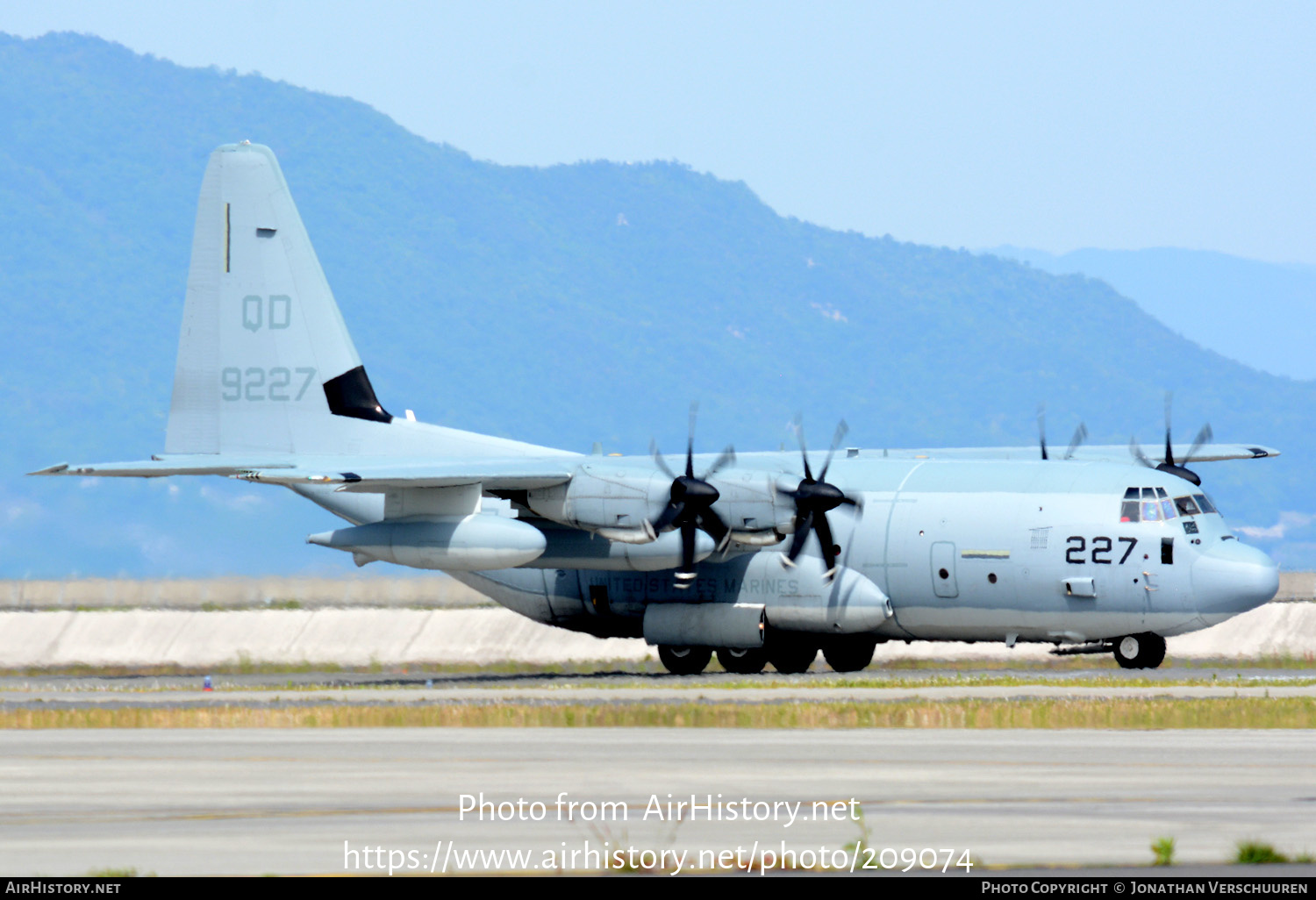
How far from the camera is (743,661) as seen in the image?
4612cm

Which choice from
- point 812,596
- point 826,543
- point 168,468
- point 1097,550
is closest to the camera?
point 1097,550

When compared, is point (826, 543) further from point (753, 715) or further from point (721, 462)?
point (753, 715)

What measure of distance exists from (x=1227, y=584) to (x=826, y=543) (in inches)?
336

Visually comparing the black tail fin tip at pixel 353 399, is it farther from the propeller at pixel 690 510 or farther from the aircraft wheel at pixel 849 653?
the aircraft wheel at pixel 849 653

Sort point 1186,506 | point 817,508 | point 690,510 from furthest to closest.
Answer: point 1186,506 → point 817,508 → point 690,510

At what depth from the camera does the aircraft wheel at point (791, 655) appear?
4566 centimetres

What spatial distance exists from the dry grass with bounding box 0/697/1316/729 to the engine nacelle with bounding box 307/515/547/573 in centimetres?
806

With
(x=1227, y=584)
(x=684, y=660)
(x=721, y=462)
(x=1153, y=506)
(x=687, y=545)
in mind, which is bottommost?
(x=684, y=660)

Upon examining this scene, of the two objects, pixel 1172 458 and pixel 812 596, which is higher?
pixel 1172 458

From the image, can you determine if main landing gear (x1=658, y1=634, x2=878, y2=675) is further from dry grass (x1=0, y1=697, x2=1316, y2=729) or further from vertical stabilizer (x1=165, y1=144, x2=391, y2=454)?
dry grass (x1=0, y1=697, x2=1316, y2=729)

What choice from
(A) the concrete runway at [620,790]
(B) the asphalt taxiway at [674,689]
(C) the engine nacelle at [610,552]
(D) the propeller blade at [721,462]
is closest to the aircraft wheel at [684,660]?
(B) the asphalt taxiway at [674,689]

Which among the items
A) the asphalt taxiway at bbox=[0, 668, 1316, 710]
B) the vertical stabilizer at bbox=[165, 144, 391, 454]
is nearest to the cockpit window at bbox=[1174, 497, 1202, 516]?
the asphalt taxiway at bbox=[0, 668, 1316, 710]

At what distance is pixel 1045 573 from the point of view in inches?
1628

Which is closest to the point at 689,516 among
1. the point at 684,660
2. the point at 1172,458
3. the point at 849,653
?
the point at 684,660
